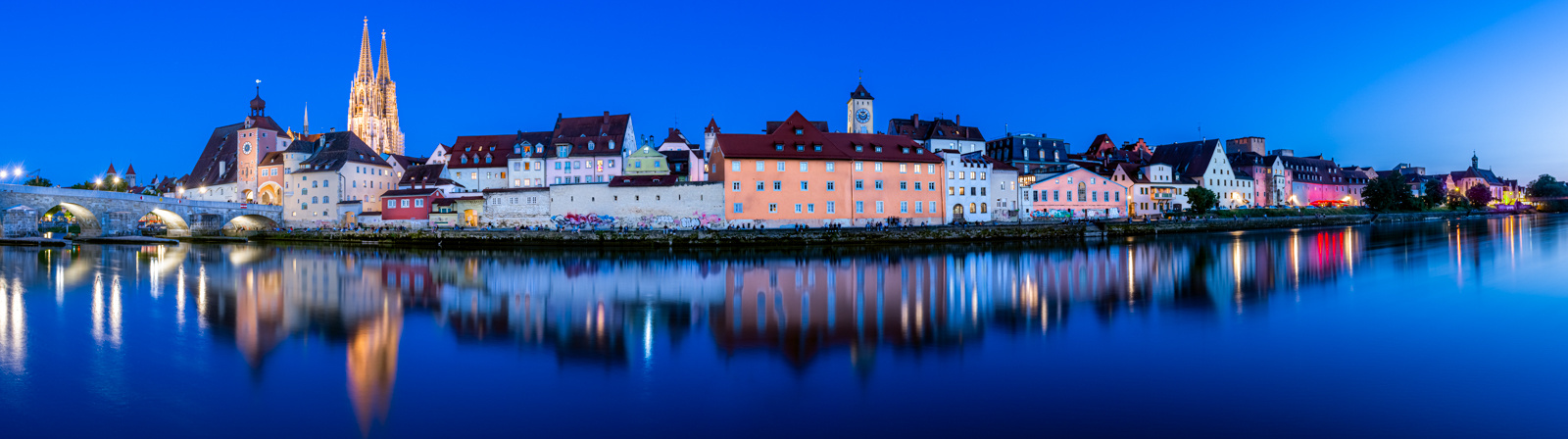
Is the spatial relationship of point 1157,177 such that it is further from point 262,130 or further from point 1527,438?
point 262,130

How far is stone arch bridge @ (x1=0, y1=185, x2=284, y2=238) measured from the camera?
3738cm

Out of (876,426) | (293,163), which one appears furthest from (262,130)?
(876,426)

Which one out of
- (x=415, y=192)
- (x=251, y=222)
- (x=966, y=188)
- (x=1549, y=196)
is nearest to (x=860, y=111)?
(x=966, y=188)

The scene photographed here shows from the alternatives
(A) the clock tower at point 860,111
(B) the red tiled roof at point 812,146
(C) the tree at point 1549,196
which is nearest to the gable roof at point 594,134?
(B) the red tiled roof at point 812,146

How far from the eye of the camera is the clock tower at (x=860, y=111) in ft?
192

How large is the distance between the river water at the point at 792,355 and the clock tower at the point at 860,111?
38.1 metres

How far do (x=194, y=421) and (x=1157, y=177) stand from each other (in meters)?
60.9

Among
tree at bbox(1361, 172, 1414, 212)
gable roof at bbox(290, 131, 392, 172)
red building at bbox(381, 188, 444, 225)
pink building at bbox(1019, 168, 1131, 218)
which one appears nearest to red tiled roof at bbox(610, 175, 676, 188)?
red building at bbox(381, 188, 444, 225)

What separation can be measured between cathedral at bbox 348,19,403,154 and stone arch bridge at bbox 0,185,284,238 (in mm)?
30227

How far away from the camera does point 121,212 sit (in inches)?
1642

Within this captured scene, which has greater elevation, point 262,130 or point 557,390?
point 262,130

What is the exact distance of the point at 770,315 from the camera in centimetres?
1351

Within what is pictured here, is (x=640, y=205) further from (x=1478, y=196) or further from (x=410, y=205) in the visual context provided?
(x=1478, y=196)

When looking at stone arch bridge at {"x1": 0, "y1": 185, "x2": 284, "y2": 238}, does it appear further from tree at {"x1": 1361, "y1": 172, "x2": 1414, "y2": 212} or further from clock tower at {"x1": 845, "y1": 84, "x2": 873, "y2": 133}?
tree at {"x1": 1361, "y1": 172, "x2": 1414, "y2": 212}
